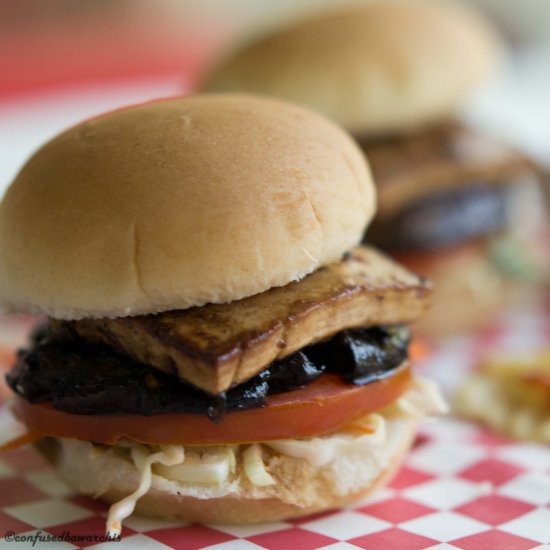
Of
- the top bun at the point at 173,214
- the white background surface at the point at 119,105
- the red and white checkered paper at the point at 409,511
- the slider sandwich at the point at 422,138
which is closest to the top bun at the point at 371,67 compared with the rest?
the slider sandwich at the point at 422,138

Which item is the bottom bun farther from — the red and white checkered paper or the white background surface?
the white background surface

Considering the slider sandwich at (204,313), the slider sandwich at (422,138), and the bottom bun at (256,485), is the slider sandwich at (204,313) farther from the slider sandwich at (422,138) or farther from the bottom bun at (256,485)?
the slider sandwich at (422,138)

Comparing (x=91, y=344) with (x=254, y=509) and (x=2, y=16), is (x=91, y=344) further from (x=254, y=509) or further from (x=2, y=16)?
(x=2, y=16)

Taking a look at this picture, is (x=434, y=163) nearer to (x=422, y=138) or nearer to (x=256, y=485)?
(x=422, y=138)

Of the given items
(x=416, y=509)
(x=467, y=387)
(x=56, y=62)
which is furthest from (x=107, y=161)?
(x=56, y=62)

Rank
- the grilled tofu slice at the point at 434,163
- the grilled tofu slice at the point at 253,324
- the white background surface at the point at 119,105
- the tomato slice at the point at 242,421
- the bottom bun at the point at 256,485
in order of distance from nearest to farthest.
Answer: the grilled tofu slice at the point at 253,324 < the tomato slice at the point at 242,421 < the bottom bun at the point at 256,485 < the grilled tofu slice at the point at 434,163 < the white background surface at the point at 119,105

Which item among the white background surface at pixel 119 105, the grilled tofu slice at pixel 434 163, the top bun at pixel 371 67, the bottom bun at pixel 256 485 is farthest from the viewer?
the white background surface at pixel 119 105
